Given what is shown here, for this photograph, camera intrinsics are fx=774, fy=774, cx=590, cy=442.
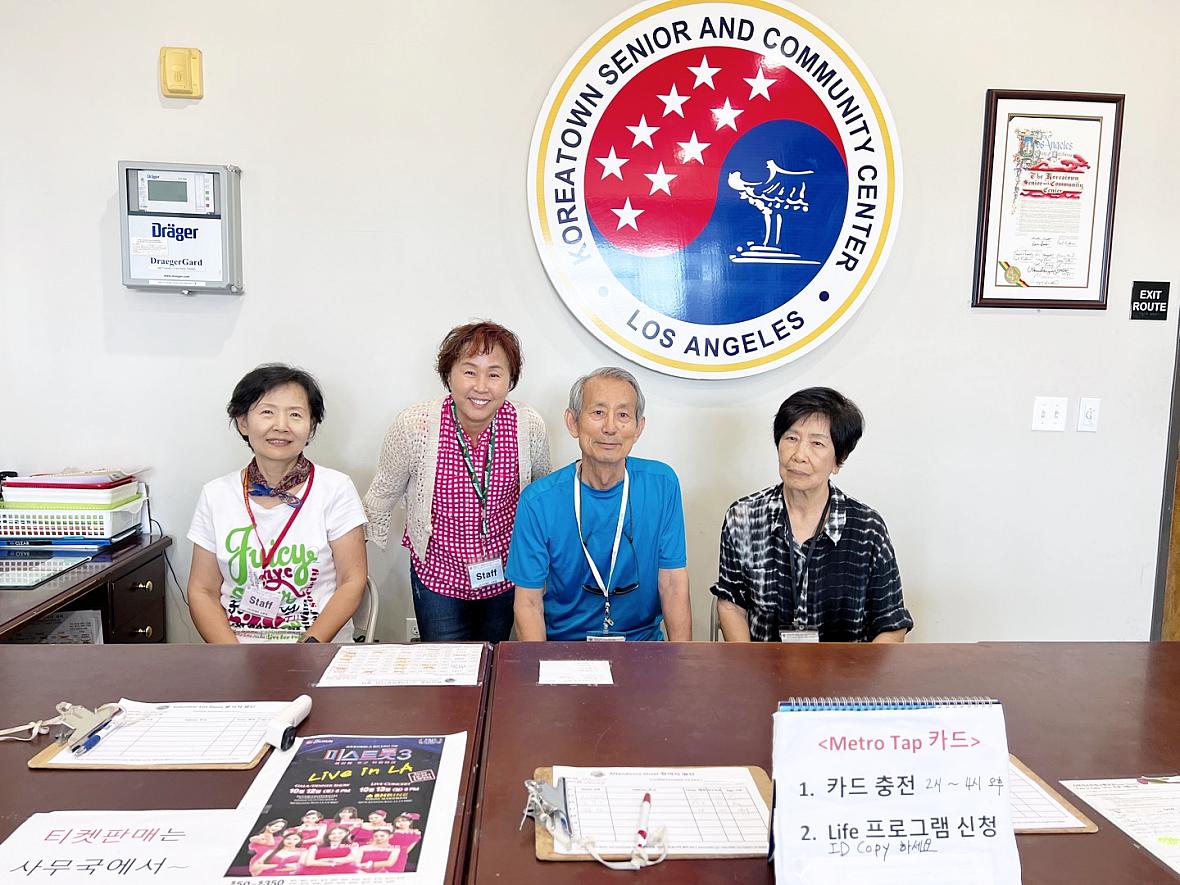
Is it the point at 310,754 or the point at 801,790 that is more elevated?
the point at 801,790

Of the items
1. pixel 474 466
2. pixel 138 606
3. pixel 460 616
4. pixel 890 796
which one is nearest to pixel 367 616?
pixel 460 616

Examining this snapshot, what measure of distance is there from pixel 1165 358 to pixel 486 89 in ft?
8.24

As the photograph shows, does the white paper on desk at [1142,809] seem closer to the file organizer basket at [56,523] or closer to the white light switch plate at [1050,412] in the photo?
the white light switch plate at [1050,412]

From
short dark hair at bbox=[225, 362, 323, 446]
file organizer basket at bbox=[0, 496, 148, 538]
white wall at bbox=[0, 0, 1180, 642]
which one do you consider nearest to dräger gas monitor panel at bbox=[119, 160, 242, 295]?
white wall at bbox=[0, 0, 1180, 642]

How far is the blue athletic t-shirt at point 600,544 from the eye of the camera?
1.94 metres

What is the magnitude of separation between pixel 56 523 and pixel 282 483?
30.9 inches

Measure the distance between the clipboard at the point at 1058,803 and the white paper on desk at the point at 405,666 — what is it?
0.80 metres

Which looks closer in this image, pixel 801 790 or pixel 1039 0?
pixel 801 790

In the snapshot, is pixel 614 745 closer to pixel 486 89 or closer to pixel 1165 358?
pixel 486 89

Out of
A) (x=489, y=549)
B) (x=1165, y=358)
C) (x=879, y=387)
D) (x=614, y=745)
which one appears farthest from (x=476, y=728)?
(x=1165, y=358)

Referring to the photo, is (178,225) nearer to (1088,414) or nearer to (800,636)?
(800,636)

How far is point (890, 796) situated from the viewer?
2.59 ft

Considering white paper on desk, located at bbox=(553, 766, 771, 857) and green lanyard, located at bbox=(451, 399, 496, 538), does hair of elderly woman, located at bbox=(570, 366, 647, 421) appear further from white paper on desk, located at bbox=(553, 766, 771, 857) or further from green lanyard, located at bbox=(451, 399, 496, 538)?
white paper on desk, located at bbox=(553, 766, 771, 857)

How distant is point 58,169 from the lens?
2.41 meters
